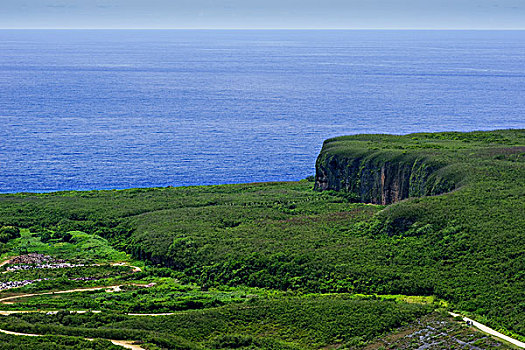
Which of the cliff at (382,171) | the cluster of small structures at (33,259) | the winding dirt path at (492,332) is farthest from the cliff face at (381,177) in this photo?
the cluster of small structures at (33,259)

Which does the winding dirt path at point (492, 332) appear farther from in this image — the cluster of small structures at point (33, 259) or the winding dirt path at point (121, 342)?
the cluster of small structures at point (33, 259)

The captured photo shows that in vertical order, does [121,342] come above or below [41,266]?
above

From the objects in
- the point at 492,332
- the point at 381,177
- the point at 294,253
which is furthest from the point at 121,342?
the point at 381,177

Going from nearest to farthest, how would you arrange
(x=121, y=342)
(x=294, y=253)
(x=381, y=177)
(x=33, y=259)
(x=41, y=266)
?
(x=121, y=342)
(x=294, y=253)
(x=41, y=266)
(x=33, y=259)
(x=381, y=177)

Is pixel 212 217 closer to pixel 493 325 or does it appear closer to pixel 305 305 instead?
pixel 305 305

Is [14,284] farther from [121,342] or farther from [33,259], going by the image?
[121,342]

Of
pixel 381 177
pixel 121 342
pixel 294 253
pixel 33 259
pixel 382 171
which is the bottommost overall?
pixel 33 259
